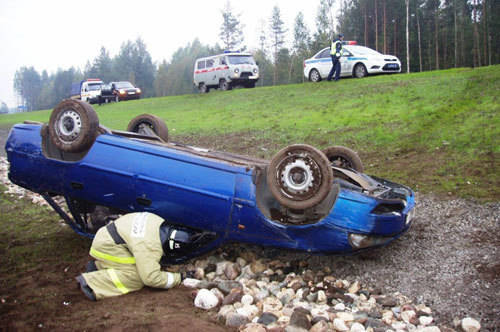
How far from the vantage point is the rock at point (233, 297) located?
12.5 feet

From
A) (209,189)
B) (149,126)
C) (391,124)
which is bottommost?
(209,189)

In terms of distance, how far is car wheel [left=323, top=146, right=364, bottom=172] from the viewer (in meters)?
5.42

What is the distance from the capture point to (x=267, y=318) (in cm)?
352

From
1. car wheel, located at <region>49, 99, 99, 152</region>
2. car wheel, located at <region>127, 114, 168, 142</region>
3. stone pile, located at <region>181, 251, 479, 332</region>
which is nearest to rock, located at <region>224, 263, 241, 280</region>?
stone pile, located at <region>181, 251, 479, 332</region>

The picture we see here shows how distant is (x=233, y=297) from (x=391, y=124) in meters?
7.02

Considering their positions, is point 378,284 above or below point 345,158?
below

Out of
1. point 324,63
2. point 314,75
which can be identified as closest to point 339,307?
point 324,63

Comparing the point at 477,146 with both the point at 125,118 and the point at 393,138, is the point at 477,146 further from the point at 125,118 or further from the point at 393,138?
the point at 125,118

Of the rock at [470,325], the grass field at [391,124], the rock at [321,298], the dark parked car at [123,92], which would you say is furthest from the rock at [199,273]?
the dark parked car at [123,92]

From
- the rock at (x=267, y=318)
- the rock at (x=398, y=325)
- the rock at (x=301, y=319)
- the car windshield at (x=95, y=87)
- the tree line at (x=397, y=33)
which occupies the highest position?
the tree line at (x=397, y=33)

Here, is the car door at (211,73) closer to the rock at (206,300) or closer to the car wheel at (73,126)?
the car wheel at (73,126)

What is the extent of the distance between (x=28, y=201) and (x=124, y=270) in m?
4.55

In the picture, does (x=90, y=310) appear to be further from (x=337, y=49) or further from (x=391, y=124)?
(x=337, y=49)

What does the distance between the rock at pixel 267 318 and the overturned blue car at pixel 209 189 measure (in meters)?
0.79
